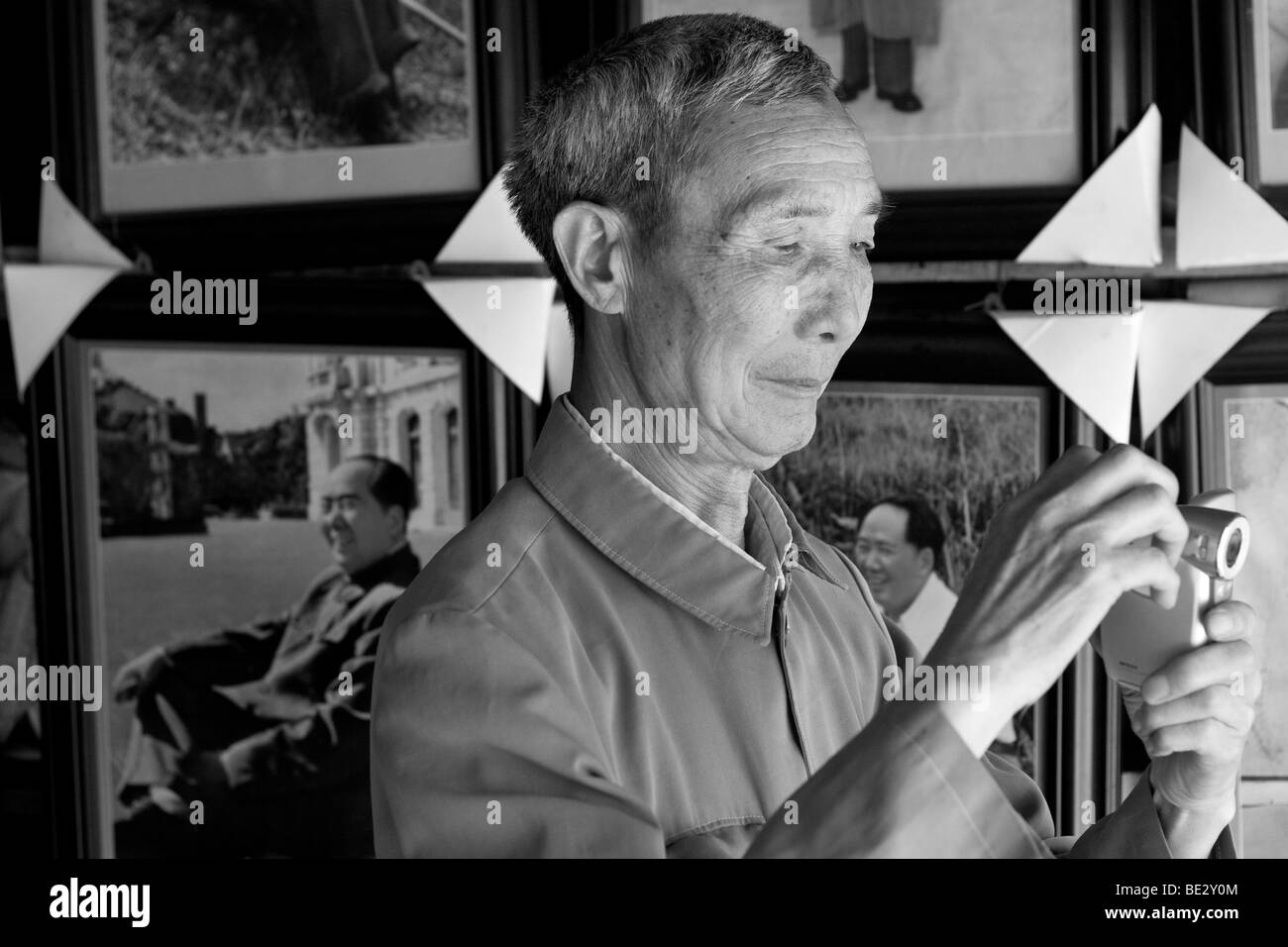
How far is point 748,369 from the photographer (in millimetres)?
779

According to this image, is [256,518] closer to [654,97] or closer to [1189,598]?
[654,97]

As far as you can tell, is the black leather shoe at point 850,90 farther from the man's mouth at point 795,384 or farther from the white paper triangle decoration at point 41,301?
the white paper triangle decoration at point 41,301

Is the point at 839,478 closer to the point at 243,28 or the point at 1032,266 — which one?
the point at 1032,266

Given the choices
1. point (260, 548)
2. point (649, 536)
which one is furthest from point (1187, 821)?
point (260, 548)

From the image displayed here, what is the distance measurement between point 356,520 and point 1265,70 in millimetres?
911

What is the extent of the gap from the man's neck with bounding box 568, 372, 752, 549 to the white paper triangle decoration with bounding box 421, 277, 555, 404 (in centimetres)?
49

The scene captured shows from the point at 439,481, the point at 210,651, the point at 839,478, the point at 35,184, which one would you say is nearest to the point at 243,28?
the point at 35,184

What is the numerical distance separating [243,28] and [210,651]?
24.4 inches

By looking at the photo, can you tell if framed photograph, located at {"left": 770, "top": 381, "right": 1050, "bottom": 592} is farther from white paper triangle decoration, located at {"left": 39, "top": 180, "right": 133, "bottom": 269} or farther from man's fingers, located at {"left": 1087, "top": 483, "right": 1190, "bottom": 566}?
white paper triangle decoration, located at {"left": 39, "top": 180, "right": 133, "bottom": 269}

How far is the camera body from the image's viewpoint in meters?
0.73

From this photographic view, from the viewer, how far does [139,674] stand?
139cm

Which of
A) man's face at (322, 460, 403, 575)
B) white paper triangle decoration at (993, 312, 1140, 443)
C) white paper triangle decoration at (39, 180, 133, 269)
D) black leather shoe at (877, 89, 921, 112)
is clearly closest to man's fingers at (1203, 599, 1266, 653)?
white paper triangle decoration at (993, 312, 1140, 443)
